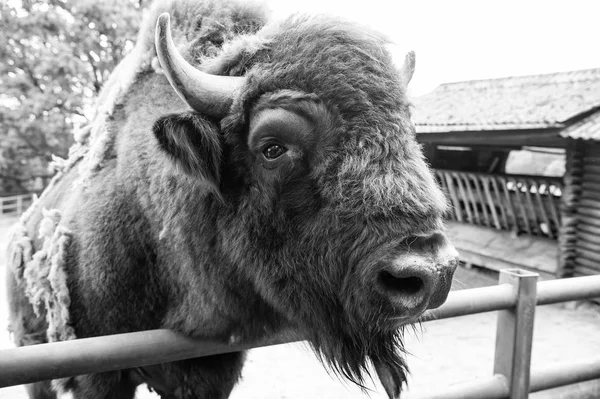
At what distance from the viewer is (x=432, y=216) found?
155 cm

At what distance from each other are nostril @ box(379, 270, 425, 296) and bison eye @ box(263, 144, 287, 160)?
581 millimetres

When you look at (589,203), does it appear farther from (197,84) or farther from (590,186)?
(197,84)

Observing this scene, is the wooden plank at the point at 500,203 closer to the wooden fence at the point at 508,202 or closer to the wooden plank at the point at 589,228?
the wooden fence at the point at 508,202

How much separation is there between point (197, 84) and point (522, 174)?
455 inches

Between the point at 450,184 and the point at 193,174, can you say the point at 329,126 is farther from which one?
the point at 450,184

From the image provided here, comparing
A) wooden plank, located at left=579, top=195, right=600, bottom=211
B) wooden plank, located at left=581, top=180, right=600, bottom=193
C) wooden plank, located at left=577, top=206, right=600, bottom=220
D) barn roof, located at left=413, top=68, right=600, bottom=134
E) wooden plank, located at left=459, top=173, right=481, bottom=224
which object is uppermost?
barn roof, located at left=413, top=68, right=600, bottom=134

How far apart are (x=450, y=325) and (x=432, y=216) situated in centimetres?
827

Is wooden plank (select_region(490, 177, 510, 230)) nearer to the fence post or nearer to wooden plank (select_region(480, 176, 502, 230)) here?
wooden plank (select_region(480, 176, 502, 230))

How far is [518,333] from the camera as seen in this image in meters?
2.56

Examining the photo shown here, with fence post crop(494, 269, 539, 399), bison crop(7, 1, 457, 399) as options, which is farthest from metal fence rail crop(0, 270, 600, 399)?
bison crop(7, 1, 457, 399)

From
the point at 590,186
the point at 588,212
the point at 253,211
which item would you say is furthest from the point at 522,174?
the point at 253,211

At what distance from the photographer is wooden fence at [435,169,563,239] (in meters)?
11.1

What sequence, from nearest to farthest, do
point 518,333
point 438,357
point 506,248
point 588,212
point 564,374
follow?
point 518,333, point 564,374, point 438,357, point 588,212, point 506,248

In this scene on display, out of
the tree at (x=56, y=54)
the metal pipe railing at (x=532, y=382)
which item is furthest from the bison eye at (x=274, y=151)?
the tree at (x=56, y=54)
